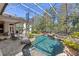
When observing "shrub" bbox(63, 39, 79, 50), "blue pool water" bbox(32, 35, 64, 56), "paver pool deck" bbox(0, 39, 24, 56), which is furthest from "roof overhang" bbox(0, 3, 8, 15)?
"shrub" bbox(63, 39, 79, 50)

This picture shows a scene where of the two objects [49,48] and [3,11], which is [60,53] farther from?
[3,11]

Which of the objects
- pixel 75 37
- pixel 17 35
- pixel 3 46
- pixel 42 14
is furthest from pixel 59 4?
pixel 3 46

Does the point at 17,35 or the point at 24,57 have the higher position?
the point at 17,35

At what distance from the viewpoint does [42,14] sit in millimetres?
2781

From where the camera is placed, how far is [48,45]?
2789 mm

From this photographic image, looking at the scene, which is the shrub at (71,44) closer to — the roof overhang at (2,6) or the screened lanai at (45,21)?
the screened lanai at (45,21)

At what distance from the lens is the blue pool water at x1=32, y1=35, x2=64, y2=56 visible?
278 centimetres

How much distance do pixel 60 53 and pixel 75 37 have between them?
28 centimetres

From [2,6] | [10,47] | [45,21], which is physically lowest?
[10,47]

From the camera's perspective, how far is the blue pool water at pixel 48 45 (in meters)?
2.78

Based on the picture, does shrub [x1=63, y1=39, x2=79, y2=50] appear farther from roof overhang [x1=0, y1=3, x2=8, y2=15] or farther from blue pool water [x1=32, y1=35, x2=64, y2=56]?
roof overhang [x1=0, y1=3, x2=8, y2=15]

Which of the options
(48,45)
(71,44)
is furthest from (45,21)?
(71,44)

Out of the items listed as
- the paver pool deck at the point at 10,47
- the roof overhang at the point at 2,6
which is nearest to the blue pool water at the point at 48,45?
the paver pool deck at the point at 10,47

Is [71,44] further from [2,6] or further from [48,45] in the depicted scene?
[2,6]
